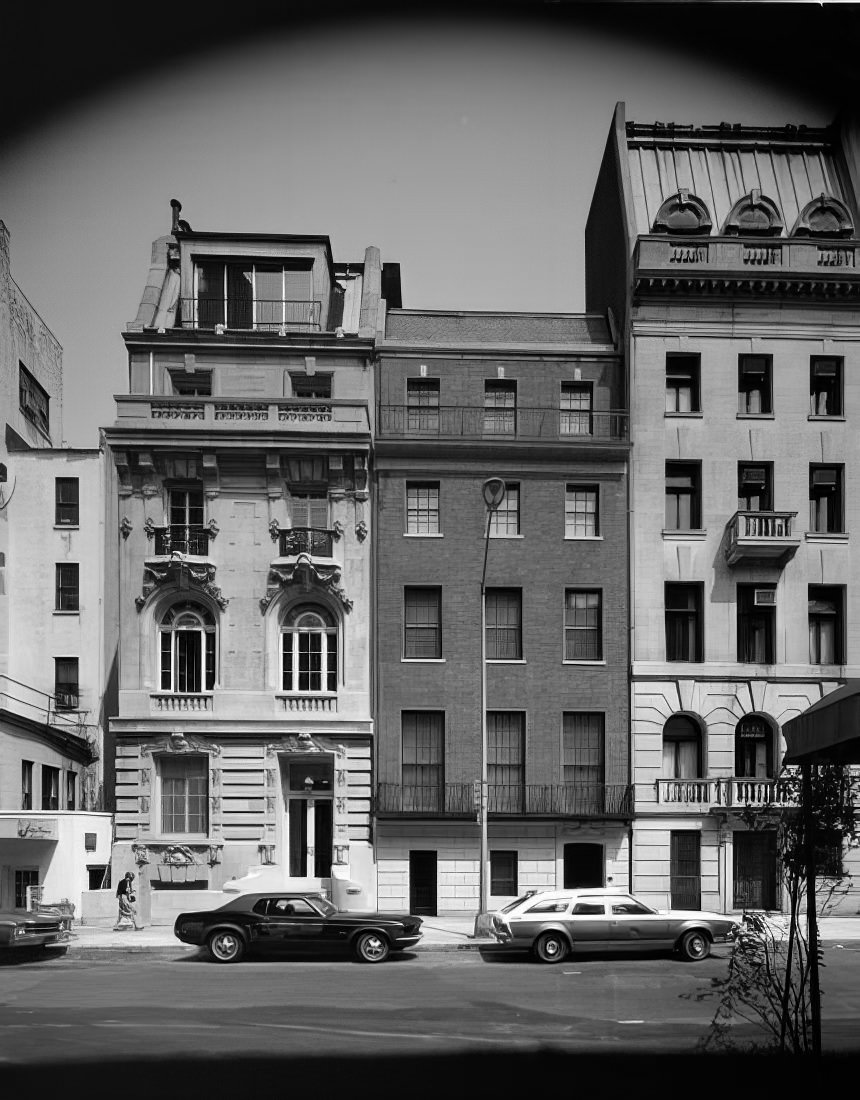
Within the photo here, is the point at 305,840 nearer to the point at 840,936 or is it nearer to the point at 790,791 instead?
the point at 840,936

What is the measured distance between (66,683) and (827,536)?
632 inches

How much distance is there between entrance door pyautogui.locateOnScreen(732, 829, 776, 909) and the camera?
25016mm

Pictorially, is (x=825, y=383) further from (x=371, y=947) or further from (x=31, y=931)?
(x=31, y=931)

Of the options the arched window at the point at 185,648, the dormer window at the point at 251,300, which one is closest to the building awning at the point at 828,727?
the dormer window at the point at 251,300

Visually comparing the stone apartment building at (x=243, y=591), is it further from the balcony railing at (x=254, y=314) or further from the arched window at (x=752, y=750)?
the arched window at (x=752, y=750)

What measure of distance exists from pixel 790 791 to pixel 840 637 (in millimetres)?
12974

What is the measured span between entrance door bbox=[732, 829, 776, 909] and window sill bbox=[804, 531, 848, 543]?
643 cm

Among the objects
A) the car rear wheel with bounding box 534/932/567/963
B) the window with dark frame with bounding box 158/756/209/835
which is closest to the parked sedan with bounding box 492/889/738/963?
the car rear wheel with bounding box 534/932/567/963

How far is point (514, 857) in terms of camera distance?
2553 centimetres

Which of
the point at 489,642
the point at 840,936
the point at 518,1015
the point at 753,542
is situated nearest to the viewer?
the point at 518,1015

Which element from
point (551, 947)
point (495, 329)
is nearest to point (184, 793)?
point (551, 947)

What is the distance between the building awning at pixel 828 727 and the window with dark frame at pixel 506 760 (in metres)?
14.9

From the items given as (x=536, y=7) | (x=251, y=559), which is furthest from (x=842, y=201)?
(x=536, y=7)

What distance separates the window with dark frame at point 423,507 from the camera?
1038 inches
